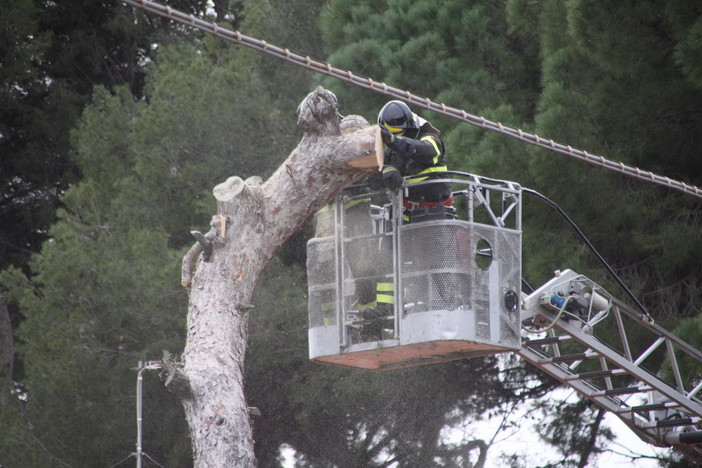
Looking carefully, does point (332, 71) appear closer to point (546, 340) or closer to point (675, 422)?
point (546, 340)

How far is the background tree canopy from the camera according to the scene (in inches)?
432

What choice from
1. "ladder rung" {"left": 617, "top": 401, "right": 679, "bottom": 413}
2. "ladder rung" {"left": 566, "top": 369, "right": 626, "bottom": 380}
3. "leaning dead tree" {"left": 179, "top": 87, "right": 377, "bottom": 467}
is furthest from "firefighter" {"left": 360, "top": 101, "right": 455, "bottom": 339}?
"ladder rung" {"left": 617, "top": 401, "right": 679, "bottom": 413}

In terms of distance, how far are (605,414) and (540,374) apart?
0.97 m

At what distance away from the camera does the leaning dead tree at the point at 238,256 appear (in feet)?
22.1

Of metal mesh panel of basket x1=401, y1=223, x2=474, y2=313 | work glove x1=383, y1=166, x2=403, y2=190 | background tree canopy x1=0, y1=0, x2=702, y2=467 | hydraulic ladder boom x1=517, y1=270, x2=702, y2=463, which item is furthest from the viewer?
background tree canopy x1=0, y1=0, x2=702, y2=467

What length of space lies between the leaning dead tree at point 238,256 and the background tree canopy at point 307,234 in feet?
13.0

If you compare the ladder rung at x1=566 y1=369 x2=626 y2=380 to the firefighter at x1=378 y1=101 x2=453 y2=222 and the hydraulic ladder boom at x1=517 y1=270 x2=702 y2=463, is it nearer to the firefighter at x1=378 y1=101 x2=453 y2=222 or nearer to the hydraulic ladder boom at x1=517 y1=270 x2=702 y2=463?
the hydraulic ladder boom at x1=517 y1=270 x2=702 y2=463

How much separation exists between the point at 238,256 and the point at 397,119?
148cm

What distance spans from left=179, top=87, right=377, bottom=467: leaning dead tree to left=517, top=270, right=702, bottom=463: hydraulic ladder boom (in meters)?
2.15

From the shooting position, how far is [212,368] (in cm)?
685

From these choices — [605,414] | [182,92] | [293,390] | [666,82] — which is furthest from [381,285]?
[182,92]

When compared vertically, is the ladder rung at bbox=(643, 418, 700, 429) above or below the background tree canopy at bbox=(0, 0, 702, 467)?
below

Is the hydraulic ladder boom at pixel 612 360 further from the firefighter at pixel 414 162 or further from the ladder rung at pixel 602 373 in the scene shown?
the firefighter at pixel 414 162

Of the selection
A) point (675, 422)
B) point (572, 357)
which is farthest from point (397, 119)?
point (675, 422)
